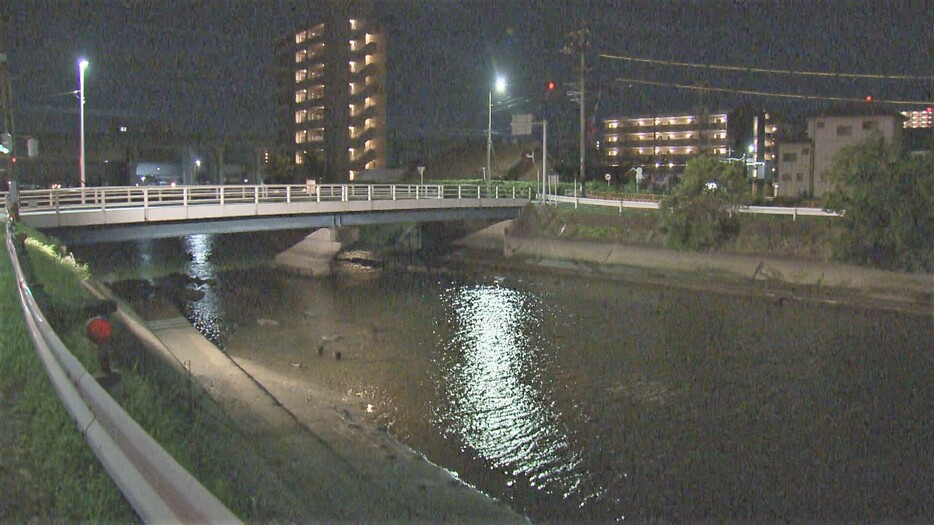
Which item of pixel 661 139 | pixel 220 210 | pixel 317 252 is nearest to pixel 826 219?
pixel 317 252

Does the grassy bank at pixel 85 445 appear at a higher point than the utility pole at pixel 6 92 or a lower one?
lower

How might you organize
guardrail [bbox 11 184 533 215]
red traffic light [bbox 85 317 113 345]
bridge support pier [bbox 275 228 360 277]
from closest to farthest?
red traffic light [bbox 85 317 113 345] → guardrail [bbox 11 184 533 215] → bridge support pier [bbox 275 228 360 277]

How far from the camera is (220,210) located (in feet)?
104

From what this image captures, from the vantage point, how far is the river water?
11078 mm

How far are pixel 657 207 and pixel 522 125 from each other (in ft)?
41.1

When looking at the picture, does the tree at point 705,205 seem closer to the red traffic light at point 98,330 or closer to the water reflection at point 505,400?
the water reflection at point 505,400

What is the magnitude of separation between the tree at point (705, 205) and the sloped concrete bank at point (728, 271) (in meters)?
0.87

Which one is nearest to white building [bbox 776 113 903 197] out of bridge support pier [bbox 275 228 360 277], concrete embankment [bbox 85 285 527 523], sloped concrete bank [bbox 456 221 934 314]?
sloped concrete bank [bbox 456 221 934 314]

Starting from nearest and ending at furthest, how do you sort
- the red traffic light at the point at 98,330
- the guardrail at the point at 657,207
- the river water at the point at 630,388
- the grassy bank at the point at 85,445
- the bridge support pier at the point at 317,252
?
the grassy bank at the point at 85,445 → the red traffic light at the point at 98,330 → the river water at the point at 630,388 → the guardrail at the point at 657,207 → the bridge support pier at the point at 317,252

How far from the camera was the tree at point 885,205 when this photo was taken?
2666 cm

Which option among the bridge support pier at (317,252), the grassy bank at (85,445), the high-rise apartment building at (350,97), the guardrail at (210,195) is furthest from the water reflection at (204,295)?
the high-rise apartment building at (350,97)

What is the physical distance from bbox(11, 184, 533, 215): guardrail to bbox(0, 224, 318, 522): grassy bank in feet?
61.5

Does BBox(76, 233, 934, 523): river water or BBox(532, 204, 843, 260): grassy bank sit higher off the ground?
BBox(532, 204, 843, 260): grassy bank

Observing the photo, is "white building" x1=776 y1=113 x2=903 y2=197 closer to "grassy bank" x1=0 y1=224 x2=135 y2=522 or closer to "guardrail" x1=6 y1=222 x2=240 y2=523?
"grassy bank" x1=0 y1=224 x2=135 y2=522
